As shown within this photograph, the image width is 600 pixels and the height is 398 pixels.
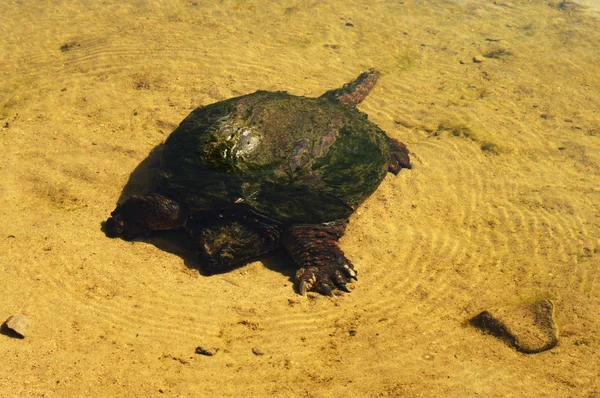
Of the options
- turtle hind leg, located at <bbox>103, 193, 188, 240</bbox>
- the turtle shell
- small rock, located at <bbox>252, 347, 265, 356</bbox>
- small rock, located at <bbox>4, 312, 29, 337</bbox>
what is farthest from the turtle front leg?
small rock, located at <bbox>4, 312, 29, 337</bbox>

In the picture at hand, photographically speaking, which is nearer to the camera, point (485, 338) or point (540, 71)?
point (485, 338)

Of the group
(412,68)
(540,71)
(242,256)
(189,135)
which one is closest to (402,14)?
(412,68)

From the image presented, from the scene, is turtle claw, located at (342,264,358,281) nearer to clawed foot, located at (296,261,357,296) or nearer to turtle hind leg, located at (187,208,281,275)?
clawed foot, located at (296,261,357,296)

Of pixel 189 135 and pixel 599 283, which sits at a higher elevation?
pixel 189 135

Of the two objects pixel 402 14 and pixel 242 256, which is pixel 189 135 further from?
pixel 402 14

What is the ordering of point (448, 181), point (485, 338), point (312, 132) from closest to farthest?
1. point (485, 338)
2. point (312, 132)
3. point (448, 181)

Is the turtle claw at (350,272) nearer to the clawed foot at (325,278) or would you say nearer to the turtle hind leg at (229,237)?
the clawed foot at (325,278)
